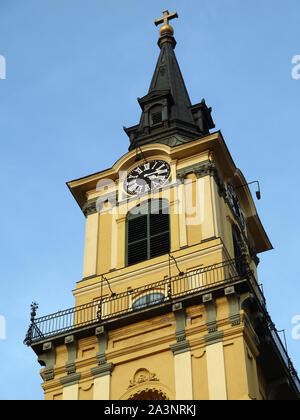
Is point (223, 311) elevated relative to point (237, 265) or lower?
lower

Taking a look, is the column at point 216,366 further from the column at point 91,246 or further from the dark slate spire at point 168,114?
the dark slate spire at point 168,114

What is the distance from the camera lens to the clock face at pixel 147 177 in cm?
4062

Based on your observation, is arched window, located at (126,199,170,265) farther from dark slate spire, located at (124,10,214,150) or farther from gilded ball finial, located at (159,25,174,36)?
gilded ball finial, located at (159,25,174,36)

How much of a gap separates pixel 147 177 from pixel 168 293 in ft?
24.4

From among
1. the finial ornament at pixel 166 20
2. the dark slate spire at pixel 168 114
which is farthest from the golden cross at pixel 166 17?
the dark slate spire at pixel 168 114

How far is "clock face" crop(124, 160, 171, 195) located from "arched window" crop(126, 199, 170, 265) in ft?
2.88

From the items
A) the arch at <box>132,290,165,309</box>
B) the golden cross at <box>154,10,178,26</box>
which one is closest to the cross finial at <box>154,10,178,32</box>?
the golden cross at <box>154,10,178,26</box>

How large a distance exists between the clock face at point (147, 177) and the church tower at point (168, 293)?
50 millimetres

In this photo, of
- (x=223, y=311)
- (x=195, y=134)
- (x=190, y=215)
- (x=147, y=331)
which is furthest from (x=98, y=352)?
(x=195, y=134)

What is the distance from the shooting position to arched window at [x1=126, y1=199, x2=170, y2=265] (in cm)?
3806
